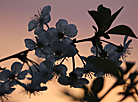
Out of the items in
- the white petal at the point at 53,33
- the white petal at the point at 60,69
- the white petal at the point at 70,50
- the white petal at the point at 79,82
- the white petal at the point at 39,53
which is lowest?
the white petal at the point at 79,82

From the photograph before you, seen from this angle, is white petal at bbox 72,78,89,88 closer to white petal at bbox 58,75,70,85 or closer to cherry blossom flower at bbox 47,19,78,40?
white petal at bbox 58,75,70,85

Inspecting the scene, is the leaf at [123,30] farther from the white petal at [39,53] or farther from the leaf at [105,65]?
the leaf at [105,65]

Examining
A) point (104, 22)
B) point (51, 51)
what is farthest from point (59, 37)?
point (104, 22)

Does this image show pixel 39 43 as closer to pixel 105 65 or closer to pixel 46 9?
pixel 46 9

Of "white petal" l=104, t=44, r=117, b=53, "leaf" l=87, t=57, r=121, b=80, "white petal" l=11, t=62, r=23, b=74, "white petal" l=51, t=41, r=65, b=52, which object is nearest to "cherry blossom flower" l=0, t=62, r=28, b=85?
"white petal" l=11, t=62, r=23, b=74

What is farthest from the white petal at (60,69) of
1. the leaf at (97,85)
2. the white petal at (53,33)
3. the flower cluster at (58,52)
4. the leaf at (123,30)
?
the leaf at (97,85)

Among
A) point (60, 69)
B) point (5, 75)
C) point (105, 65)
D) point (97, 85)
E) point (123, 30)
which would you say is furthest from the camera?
point (97, 85)

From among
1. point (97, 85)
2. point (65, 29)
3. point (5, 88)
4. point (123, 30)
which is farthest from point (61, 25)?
point (97, 85)

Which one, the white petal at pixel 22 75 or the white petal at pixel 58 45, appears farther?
the white petal at pixel 22 75

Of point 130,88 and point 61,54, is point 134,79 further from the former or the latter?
point 61,54
